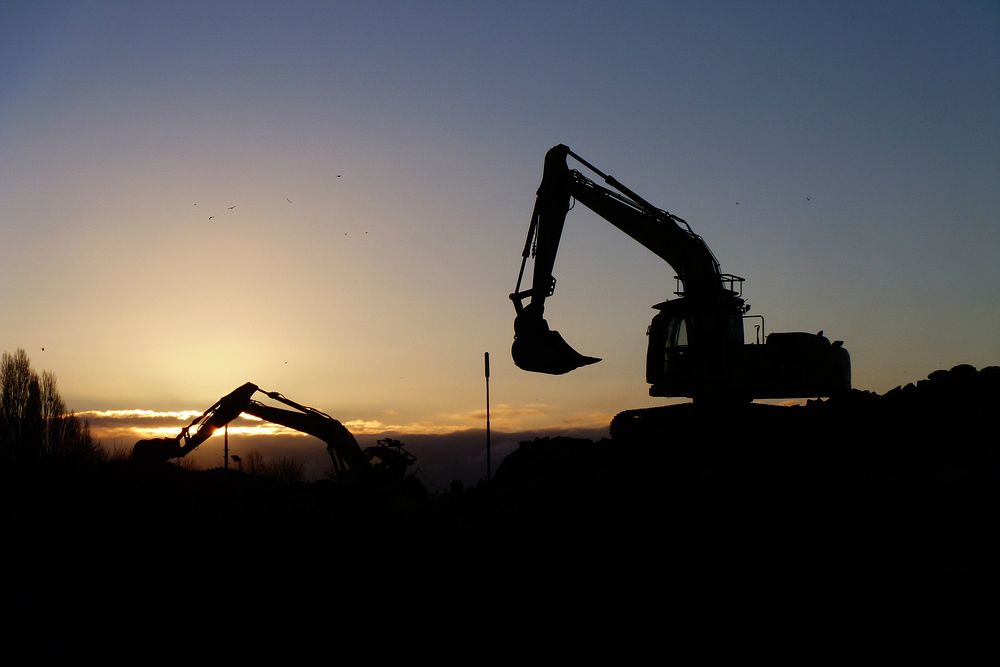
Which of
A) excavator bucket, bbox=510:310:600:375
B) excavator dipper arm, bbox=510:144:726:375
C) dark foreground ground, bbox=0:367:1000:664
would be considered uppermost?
excavator dipper arm, bbox=510:144:726:375

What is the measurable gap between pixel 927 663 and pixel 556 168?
14.6 m

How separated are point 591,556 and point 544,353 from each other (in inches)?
248

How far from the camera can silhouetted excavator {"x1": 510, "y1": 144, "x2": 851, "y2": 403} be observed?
69.1 ft

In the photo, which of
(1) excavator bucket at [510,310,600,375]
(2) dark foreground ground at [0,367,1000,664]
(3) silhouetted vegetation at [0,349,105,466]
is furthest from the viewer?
(3) silhouetted vegetation at [0,349,105,466]

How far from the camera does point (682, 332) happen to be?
71.8 ft

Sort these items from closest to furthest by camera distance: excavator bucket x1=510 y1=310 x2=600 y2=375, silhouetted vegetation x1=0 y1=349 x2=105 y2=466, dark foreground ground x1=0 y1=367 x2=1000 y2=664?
dark foreground ground x1=0 y1=367 x2=1000 y2=664 → excavator bucket x1=510 y1=310 x2=600 y2=375 → silhouetted vegetation x1=0 y1=349 x2=105 y2=466

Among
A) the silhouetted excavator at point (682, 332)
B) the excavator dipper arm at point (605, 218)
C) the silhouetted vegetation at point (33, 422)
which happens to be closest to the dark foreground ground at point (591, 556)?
the silhouetted excavator at point (682, 332)

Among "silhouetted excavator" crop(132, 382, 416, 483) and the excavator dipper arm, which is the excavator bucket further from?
"silhouetted excavator" crop(132, 382, 416, 483)

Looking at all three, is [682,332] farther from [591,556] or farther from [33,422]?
Result: [33,422]

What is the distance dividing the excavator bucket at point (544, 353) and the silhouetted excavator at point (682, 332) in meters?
0.02

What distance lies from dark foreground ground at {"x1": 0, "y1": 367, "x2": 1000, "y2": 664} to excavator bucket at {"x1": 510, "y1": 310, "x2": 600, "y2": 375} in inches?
90.0

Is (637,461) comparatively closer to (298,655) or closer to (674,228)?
(674,228)

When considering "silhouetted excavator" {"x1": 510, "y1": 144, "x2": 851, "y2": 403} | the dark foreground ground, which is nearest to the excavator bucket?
"silhouetted excavator" {"x1": 510, "y1": 144, "x2": 851, "y2": 403}

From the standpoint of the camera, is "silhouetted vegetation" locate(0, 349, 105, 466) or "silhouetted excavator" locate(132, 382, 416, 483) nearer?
"silhouetted excavator" locate(132, 382, 416, 483)
